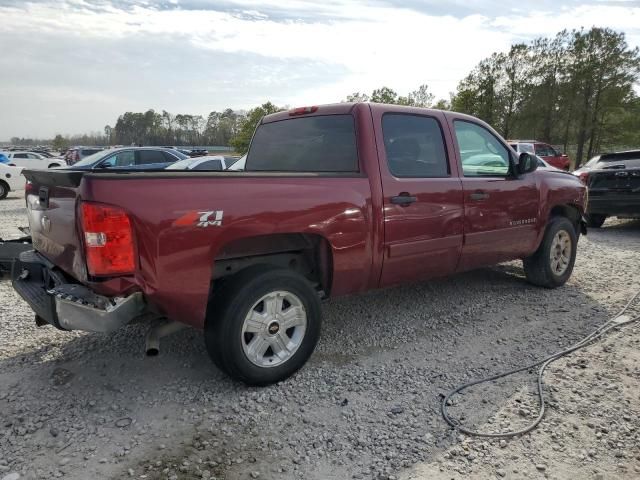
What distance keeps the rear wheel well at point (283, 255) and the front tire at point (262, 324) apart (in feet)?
0.43

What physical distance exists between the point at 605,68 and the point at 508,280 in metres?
32.5

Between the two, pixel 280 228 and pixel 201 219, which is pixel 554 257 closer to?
pixel 280 228

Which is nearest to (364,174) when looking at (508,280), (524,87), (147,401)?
(147,401)

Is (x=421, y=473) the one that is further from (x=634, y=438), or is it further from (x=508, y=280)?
(x=508, y=280)

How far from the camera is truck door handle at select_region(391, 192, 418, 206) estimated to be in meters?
3.69

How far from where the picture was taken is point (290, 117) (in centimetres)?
440

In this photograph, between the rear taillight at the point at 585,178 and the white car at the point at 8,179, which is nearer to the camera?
the rear taillight at the point at 585,178

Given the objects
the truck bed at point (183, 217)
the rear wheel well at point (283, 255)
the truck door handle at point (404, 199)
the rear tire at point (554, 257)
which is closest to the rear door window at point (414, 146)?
the truck door handle at point (404, 199)

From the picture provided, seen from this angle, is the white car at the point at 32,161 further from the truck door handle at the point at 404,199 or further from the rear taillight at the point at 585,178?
the truck door handle at the point at 404,199

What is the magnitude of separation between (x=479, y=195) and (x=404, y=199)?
1028 millimetres

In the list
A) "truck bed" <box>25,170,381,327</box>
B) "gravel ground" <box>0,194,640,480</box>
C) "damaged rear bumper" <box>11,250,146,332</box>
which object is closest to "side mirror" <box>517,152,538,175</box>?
"gravel ground" <box>0,194,640,480</box>

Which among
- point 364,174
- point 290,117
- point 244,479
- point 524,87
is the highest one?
point 524,87

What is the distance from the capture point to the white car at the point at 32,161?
20516mm

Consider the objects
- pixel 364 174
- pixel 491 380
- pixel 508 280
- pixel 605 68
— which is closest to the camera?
pixel 491 380
